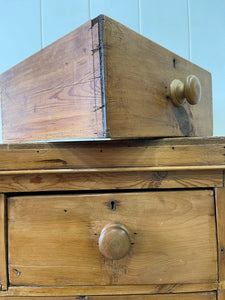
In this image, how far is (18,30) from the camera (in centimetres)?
92

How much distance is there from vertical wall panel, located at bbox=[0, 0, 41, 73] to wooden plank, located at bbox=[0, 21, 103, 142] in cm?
31

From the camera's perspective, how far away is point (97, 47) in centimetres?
41

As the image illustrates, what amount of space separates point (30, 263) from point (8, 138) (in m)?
0.34

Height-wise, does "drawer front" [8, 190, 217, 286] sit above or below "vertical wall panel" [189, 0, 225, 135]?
below

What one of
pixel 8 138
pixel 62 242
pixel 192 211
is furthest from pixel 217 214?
pixel 8 138

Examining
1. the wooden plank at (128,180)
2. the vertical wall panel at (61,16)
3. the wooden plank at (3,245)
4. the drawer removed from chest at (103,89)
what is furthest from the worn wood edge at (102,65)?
the vertical wall panel at (61,16)

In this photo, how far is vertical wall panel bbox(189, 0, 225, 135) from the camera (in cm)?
92

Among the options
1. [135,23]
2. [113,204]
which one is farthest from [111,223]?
[135,23]

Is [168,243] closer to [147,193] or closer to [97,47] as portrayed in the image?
[147,193]

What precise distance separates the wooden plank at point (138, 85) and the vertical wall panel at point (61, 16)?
0.50 m

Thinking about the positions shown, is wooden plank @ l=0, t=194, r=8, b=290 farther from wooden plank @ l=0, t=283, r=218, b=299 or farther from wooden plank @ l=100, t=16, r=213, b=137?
wooden plank @ l=100, t=16, r=213, b=137

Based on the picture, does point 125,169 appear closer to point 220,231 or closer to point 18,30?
point 220,231

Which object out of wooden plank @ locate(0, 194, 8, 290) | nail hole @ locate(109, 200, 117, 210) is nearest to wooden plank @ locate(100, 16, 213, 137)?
nail hole @ locate(109, 200, 117, 210)

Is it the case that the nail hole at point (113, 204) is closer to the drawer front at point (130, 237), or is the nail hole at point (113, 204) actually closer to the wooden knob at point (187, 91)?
the drawer front at point (130, 237)
